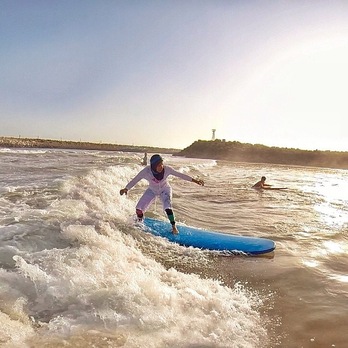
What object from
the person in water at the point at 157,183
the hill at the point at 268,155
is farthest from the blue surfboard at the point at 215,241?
the hill at the point at 268,155

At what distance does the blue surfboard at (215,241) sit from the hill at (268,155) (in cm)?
5967

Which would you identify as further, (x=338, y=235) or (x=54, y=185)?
(x=54, y=185)

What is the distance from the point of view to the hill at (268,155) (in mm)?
63062

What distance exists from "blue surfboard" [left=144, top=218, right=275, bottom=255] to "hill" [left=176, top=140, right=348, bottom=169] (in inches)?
2349

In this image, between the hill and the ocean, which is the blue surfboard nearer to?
the ocean

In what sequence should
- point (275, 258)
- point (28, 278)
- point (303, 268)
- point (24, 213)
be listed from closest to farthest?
point (28, 278) → point (303, 268) → point (275, 258) → point (24, 213)

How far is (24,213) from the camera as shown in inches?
313

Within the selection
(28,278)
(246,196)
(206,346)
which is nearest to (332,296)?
(206,346)

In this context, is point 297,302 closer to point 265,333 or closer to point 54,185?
point 265,333

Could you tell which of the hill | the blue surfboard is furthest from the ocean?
the hill

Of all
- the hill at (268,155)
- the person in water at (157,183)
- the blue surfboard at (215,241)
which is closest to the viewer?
→ the blue surfboard at (215,241)

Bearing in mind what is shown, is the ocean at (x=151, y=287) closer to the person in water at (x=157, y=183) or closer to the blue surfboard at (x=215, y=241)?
the blue surfboard at (x=215, y=241)

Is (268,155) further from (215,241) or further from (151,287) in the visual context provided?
(151,287)

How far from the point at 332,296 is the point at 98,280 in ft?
10.7
